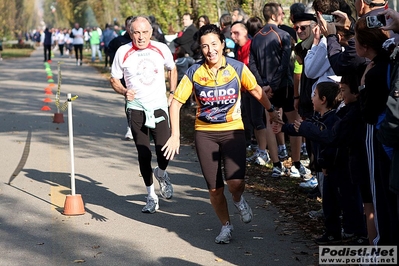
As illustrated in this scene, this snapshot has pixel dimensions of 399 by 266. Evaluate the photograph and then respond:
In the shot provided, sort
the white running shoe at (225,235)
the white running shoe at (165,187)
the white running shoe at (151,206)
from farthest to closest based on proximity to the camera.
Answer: the white running shoe at (165,187), the white running shoe at (151,206), the white running shoe at (225,235)

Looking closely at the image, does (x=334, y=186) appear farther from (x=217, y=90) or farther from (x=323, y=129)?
(x=217, y=90)

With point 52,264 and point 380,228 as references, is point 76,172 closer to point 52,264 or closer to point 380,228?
point 52,264

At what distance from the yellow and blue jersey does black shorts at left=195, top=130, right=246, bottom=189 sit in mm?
76

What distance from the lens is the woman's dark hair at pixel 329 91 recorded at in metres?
6.82

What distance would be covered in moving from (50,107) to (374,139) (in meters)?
14.9

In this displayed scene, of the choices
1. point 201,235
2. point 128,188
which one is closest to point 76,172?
point 128,188

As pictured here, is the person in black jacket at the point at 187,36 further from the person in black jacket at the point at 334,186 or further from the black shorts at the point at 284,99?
the person in black jacket at the point at 334,186

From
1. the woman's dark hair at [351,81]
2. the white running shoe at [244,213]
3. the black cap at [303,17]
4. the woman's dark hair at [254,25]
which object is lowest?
the white running shoe at [244,213]

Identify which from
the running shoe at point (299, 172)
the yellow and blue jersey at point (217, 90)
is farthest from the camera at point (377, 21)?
the running shoe at point (299, 172)

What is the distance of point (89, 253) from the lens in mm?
6707

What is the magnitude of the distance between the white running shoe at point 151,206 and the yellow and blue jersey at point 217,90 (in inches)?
65.5

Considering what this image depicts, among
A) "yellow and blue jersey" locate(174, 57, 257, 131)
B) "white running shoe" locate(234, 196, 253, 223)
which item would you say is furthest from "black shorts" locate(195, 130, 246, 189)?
"white running shoe" locate(234, 196, 253, 223)

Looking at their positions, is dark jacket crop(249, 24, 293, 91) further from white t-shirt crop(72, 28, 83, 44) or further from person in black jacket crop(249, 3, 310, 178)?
white t-shirt crop(72, 28, 83, 44)

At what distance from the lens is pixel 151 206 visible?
834cm
